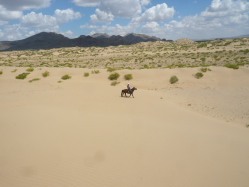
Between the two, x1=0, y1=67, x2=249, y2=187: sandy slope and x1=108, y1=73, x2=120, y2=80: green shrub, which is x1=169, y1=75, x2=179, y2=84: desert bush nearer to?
x1=108, y1=73, x2=120, y2=80: green shrub

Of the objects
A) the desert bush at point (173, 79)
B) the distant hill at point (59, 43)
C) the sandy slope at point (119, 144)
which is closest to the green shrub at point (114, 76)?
the desert bush at point (173, 79)

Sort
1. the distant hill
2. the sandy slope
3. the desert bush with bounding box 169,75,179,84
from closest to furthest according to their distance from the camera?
1. the sandy slope
2. the desert bush with bounding box 169,75,179,84
3. the distant hill

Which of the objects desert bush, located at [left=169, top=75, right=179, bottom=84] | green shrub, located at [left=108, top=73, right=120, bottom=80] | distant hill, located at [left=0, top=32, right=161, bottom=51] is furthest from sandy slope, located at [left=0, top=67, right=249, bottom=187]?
distant hill, located at [left=0, top=32, right=161, bottom=51]

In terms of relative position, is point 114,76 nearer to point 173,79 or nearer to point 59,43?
point 173,79

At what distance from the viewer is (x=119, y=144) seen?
7.79m

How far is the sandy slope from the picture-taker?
605 centimetres

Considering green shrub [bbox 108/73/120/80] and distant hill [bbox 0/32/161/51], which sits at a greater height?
distant hill [bbox 0/32/161/51]

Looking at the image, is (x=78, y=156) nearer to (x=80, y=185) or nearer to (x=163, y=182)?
(x=80, y=185)

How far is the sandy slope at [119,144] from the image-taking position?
6.05 metres

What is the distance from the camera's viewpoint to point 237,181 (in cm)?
598

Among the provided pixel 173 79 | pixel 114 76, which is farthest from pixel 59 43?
pixel 173 79

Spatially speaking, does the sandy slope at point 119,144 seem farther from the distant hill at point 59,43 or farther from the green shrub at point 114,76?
the distant hill at point 59,43

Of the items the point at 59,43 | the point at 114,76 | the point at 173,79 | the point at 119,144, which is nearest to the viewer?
the point at 119,144

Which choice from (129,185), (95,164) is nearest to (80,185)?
(95,164)
